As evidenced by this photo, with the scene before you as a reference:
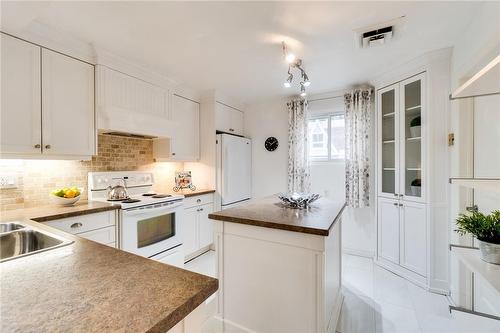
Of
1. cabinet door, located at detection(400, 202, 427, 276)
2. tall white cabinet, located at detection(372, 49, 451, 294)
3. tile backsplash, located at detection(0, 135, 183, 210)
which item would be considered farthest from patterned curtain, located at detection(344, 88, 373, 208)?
tile backsplash, located at detection(0, 135, 183, 210)

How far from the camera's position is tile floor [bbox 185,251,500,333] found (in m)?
1.82

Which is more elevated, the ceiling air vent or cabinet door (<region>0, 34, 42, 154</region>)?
the ceiling air vent

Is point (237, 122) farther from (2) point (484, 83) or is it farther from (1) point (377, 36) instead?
(2) point (484, 83)

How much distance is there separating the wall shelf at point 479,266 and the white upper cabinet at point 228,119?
299cm

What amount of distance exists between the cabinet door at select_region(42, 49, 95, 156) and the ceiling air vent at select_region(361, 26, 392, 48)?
254 centimetres

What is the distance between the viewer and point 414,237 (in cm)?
253

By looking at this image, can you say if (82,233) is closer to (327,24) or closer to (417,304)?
(327,24)

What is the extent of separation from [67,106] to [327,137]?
3.21 metres

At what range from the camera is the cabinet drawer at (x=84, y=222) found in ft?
6.00

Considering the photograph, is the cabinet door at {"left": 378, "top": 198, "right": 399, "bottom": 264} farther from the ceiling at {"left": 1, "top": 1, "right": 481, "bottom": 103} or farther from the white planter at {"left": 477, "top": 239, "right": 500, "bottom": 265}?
the white planter at {"left": 477, "top": 239, "right": 500, "bottom": 265}

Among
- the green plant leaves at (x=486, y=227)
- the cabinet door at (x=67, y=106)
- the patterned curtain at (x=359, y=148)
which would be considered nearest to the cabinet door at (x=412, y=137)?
the patterned curtain at (x=359, y=148)

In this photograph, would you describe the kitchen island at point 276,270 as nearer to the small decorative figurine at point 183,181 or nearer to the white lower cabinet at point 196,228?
the white lower cabinet at point 196,228

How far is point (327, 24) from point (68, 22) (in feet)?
6.67

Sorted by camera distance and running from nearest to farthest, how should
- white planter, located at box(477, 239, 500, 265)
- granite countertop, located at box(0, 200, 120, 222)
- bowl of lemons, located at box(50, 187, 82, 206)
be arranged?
1. white planter, located at box(477, 239, 500, 265)
2. granite countertop, located at box(0, 200, 120, 222)
3. bowl of lemons, located at box(50, 187, 82, 206)
